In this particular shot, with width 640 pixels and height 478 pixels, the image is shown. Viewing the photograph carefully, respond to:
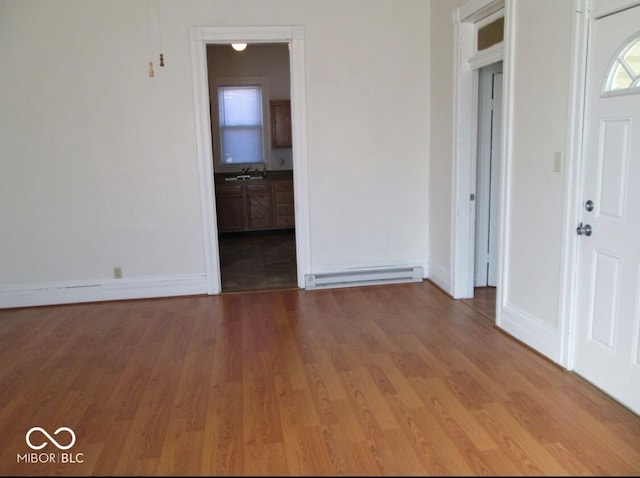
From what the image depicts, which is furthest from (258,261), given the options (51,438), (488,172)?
(51,438)

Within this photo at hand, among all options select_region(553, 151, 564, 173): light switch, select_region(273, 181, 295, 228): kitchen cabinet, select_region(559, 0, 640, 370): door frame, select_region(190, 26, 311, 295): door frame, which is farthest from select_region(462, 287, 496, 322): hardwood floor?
select_region(273, 181, 295, 228): kitchen cabinet

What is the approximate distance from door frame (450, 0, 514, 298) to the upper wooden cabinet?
14.0ft

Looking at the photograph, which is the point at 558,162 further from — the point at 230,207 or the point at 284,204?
the point at 230,207

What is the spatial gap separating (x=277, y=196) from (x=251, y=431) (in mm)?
5705

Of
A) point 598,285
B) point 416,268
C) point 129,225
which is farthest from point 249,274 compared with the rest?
point 598,285

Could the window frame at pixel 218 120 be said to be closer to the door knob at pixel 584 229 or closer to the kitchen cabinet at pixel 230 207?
the kitchen cabinet at pixel 230 207

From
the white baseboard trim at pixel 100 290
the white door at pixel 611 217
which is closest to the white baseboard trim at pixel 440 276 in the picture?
the white door at pixel 611 217

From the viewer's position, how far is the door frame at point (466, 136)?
402cm

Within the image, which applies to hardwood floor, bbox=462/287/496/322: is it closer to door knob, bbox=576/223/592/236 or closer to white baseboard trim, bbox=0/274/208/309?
door knob, bbox=576/223/592/236

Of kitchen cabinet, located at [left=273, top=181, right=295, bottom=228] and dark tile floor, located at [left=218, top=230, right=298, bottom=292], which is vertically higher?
kitchen cabinet, located at [left=273, top=181, right=295, bottom=228]

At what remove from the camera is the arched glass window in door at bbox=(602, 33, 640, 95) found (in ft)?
8.48

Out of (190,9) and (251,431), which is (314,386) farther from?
Answer: (190,9)

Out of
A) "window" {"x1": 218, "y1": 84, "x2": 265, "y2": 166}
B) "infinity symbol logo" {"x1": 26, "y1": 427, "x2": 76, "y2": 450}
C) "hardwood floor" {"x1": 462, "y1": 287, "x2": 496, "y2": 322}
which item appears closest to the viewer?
"infinity symbol logo" {"x1": 26, "y1": 427, "x2": 76, "y2": 450}

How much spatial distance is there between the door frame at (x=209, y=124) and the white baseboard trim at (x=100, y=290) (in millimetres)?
238
